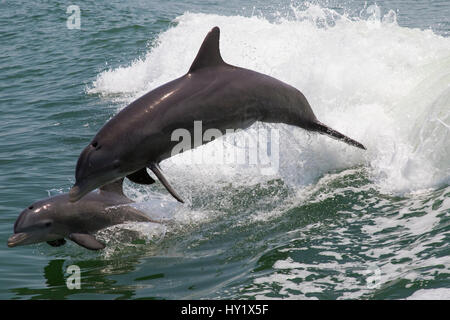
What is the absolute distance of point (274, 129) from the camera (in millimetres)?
11367

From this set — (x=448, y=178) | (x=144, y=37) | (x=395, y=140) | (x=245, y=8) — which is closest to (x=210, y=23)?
(x=144, y=37)

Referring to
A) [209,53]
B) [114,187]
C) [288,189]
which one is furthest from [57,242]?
[288,189]

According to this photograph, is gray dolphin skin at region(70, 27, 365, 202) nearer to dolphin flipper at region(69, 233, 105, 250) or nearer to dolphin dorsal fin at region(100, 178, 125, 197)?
dolphin flipper at region(69, 233, 105, 250)

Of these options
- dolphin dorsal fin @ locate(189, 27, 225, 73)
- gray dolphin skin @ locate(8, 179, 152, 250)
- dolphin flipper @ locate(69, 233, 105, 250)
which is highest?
dolphin dorsal fin @ locate(189, 27, 225, 73)

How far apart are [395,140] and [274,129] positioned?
6.69ft

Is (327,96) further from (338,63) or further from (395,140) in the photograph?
(395,140)

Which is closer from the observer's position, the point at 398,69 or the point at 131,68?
the point at 398,69

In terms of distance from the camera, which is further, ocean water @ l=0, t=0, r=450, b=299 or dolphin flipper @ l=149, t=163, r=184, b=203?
ocean water @ l=0, t=0, r=450, b=299

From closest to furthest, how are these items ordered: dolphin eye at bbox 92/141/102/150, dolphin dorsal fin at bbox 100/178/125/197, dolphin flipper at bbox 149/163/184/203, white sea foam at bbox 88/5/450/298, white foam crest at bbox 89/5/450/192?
dolphin eye at bbox 92/141/102/150 < dolphin flipper at bbox 149/163/184/203 < white sea foam at bbox 88/5/450/298 < dolphin dorsal fin at bbox 100/178/125/197 < white foam crest at bbox 89/5/450/192

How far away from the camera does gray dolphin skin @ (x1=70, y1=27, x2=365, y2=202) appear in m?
6.83

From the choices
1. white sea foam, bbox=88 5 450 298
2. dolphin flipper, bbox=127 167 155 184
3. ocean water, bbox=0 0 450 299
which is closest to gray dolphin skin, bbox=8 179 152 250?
ocean water, bbox=0 0 450 299

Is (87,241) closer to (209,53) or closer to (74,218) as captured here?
(74,218)

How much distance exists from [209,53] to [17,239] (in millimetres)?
3091

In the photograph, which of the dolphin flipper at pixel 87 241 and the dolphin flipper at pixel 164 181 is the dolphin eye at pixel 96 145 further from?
the dolphin flipper at pixel 87 241
